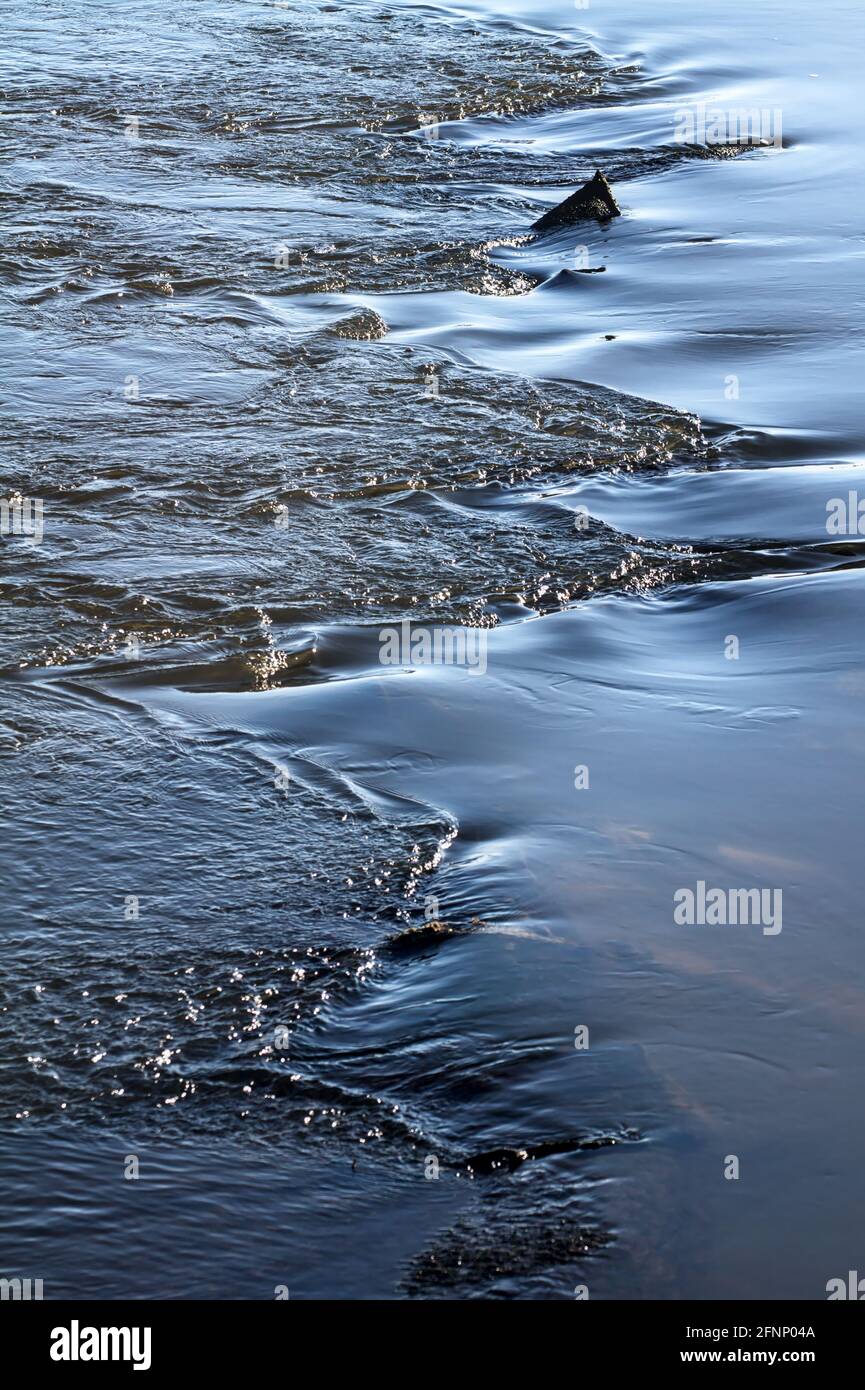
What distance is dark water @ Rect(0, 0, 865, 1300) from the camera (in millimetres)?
3166

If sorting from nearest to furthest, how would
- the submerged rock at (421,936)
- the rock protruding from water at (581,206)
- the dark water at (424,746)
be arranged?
1. the dark water at (424,746)
2. the submerged rock at (421,936)
3. the rock protruding from water at (581,206)

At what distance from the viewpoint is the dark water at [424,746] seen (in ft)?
10.4

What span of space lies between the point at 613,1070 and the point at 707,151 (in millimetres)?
10199

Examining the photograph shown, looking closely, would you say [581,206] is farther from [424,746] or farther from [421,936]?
[421,936]

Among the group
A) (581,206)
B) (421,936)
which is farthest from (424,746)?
(581,206)

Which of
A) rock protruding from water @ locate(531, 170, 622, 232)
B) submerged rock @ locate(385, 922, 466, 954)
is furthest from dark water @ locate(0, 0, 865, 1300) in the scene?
rock protruding from water @ locate(531, 170, 622, 232)

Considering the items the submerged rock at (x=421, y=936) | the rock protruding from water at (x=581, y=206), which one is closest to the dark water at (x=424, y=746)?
the submerged rock at (x=421, y=936)

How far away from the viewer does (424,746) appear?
4793mm

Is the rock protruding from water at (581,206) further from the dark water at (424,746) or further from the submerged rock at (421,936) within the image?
the submerged rock at (421,936)

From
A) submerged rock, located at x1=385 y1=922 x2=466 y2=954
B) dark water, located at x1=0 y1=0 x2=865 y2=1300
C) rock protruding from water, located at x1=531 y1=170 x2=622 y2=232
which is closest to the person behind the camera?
dark water, located at x1=0 y1=0 x2=865 y2=1300

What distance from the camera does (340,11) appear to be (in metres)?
16.8

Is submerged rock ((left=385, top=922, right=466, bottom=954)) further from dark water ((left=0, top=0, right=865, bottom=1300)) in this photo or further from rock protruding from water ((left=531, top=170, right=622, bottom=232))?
rock protruding from water ((left=531, top=170, right=622, bottom=232))

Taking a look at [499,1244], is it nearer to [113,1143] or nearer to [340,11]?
[113,1143]

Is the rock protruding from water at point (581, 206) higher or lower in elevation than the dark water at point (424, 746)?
higher
